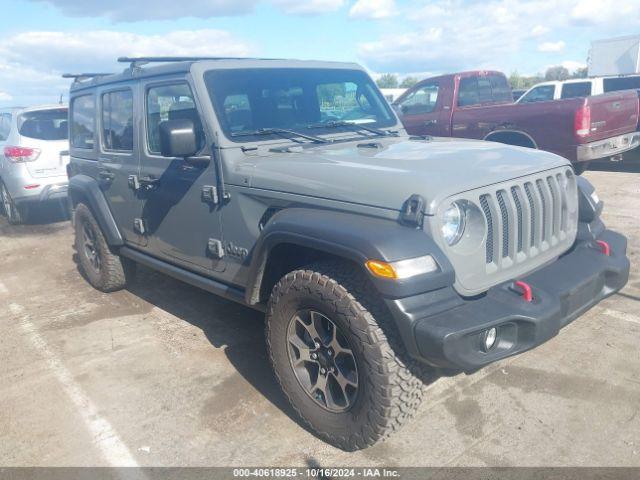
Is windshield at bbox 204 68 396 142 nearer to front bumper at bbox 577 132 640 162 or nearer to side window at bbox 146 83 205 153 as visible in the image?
side window at bbox 146 83 205 153

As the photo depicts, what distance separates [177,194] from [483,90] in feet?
23.1

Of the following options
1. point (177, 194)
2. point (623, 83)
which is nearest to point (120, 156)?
point (177, 194)

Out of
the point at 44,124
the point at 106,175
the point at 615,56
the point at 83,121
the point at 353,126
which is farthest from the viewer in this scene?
the point at 615,56

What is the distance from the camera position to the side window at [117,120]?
443 centimetres

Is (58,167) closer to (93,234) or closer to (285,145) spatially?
(93,234)

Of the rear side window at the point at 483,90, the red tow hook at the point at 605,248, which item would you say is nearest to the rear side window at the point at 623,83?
the rear side window at the point at 483,90

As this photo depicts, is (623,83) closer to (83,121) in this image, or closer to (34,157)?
(83,121)

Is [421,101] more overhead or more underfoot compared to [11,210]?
more overhead

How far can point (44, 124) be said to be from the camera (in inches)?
333

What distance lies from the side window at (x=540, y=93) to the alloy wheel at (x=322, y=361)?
11.9m

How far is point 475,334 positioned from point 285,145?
1836 millimetres

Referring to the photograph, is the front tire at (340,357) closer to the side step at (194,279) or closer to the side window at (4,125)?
the side step at (194,279)

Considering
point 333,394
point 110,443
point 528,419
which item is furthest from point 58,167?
point 528,419

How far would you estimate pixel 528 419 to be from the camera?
3.09 metres
